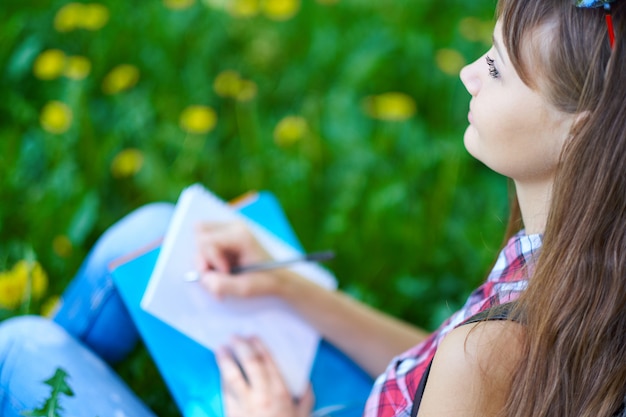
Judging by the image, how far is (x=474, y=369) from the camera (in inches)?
28.1

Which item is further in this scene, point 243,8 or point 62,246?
point 243,8

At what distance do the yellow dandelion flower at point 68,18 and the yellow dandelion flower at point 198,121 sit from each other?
0.32 m

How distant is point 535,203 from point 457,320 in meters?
0.16

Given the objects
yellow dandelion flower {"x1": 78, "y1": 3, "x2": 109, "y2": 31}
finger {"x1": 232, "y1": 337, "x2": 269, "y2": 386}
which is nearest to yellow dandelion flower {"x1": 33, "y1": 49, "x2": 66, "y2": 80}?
yellow dandelion flower {"x1": 78, "y1": 3, "x2": 109, "y2": 31}

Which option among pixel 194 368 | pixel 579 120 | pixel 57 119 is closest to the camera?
pixel 579 120

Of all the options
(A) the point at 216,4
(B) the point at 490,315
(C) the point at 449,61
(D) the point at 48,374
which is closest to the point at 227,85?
(A) the point at 216,4

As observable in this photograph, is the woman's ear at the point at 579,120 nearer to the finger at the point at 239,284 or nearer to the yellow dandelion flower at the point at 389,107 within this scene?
the finger at the point at 239,284

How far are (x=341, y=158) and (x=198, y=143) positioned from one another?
1.01ft

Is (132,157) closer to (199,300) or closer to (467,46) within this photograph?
(199,300)

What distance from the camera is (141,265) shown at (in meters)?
1.11

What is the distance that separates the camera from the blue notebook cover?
3.49 ft

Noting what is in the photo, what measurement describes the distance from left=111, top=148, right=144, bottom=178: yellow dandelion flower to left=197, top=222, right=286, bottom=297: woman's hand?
575 mm

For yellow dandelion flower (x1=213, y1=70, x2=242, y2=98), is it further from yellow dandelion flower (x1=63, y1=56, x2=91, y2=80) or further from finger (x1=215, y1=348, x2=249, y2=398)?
finger (x1=215, y1=348, x2=249, y2=398)

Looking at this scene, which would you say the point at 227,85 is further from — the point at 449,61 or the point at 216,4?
the point at 449,61
